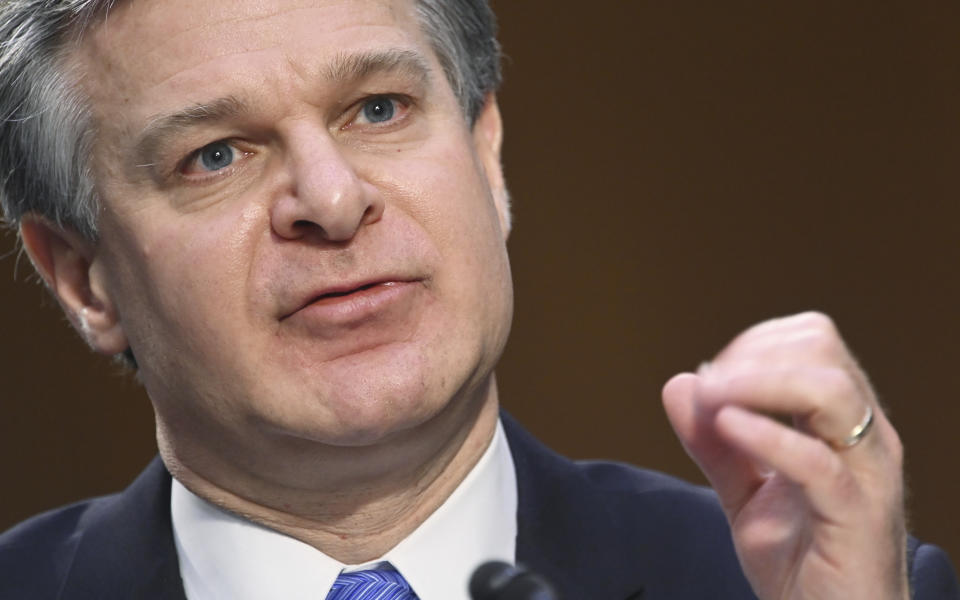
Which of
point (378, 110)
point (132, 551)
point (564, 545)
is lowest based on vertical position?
point (564, 545)

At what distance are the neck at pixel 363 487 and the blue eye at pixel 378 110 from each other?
38 centimetres

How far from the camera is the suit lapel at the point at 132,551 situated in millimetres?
2018

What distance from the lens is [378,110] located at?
189 centimetres

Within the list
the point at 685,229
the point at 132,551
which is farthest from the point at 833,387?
the point at 685,229

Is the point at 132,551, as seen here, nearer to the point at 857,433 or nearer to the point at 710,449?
the point at 710,449

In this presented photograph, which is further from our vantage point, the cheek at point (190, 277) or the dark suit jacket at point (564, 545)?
the dark suit jacket at point (564, 545)

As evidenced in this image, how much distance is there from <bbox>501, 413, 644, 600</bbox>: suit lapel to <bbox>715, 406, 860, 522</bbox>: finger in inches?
23.3

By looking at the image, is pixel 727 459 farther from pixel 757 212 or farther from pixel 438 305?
pixel 757 212

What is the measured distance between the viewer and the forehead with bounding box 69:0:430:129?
5.87 feet

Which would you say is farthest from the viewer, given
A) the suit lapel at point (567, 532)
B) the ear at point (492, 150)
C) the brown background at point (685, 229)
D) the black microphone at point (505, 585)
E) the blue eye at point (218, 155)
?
the brown background at point (685, 229)

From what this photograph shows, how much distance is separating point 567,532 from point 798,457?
71cm

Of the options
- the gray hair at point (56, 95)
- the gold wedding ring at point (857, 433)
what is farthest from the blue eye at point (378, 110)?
the gold wedding ring at point (857, 433)

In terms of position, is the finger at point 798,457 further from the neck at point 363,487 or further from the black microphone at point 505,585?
the neck at point 363,487

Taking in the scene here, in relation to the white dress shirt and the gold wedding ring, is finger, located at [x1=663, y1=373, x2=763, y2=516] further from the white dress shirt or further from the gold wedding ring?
the white dress shirt
